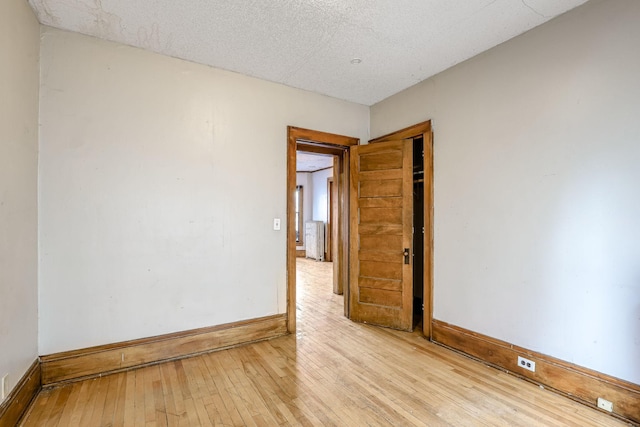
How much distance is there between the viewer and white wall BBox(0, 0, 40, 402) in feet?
5.77

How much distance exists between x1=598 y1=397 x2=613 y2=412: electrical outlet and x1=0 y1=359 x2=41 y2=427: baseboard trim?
3.70 m

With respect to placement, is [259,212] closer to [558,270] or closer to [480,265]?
[480,265]

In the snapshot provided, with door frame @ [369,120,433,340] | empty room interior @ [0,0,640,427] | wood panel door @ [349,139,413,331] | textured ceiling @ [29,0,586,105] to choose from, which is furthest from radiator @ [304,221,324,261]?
textured ceiling @ [29,0,586,105]

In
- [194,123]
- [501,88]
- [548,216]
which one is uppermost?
[501,88]

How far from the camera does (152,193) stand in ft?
8.94

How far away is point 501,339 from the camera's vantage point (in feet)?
8.50

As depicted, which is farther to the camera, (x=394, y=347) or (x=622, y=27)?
(x=394, y=347)

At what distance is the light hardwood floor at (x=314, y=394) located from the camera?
1.93 m

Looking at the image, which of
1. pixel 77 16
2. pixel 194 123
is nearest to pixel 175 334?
pixel 194 123

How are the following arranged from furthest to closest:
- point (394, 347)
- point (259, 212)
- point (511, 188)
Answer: point (259, 212), point (394, 347), point (511, 188)

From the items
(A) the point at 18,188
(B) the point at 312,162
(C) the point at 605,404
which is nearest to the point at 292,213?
(A) the point at 18,188

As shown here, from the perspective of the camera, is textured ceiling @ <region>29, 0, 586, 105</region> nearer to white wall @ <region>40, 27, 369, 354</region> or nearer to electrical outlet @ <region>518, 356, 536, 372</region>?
white wall @ <region>40, 27, 369, 354</region>

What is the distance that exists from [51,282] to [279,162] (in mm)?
2262

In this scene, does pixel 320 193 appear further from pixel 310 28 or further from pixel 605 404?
pixel 605 404
